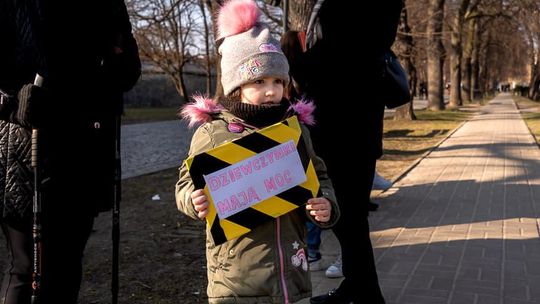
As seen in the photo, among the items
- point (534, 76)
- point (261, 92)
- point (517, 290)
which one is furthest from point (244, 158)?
point (534, 76)

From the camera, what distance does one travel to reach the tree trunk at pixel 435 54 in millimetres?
25266

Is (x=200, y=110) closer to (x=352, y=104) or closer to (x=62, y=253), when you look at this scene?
(x=62, y=253)

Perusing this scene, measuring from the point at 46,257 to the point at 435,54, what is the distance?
90.5 feet

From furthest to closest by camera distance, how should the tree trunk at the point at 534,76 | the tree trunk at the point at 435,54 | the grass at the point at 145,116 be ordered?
the tree trunk at the point at 534,76
the grass at the point at 145,116
the tree trunk at the point at 435,54

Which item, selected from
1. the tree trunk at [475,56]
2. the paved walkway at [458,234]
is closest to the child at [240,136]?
the paved walkway at [458,234]

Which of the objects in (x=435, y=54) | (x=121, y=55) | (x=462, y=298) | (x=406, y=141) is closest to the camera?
(x=121, y=55)

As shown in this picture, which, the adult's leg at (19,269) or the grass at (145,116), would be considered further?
the grass at (145,116)

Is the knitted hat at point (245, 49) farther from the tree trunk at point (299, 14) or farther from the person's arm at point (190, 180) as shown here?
the tree trunk at point (299, 14)

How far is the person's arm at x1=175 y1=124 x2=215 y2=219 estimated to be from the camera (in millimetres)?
2307

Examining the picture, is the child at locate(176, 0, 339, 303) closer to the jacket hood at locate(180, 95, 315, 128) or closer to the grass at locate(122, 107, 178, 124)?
the jacket hood at locate(180, 95, 315, 128)

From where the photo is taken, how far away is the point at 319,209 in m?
2.33

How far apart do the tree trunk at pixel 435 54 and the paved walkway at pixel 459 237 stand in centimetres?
1617

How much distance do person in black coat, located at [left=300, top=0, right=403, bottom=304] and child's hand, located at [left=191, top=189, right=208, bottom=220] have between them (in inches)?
45.5

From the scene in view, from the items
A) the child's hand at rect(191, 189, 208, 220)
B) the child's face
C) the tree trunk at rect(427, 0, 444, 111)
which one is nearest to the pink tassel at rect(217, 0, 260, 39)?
the child's face
